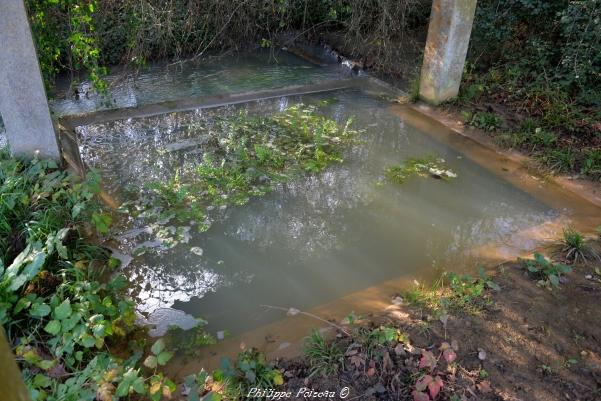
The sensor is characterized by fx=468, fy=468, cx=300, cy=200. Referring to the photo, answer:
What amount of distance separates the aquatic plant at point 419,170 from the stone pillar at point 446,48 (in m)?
1.69

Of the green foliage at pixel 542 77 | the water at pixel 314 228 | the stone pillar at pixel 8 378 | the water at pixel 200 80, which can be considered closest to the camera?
the stone pillar at pixel 8 378

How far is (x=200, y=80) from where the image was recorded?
28.1 feet

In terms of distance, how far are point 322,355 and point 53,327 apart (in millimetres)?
1599

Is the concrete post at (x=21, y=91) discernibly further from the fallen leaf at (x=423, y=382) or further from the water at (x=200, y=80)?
the fallen leaf at (x=423, y=382)

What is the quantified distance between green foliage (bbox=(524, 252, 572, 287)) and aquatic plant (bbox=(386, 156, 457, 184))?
175cm

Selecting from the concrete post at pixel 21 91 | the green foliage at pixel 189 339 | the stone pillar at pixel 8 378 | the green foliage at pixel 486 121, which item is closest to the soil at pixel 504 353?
the green foliage at pixel 189 339

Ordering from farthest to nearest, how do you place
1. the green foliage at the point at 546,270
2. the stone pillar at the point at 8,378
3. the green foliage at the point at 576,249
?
the green foliage at the point at 576,249
the green foliage at the point at 546,270
the stone pillar at the point at 8,378

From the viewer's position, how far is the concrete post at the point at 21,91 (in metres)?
3.93

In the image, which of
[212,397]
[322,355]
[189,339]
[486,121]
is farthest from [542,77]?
[212,397]

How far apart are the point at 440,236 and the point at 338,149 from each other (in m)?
1.94

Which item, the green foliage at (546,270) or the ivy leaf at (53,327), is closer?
the ivy leaf at (53,327)

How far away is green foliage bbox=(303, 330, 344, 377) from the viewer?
9.12 ft

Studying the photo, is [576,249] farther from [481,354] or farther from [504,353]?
[481,354]

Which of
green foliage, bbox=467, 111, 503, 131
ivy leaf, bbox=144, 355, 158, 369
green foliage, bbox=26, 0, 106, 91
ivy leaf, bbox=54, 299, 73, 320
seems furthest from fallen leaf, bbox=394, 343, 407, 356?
green foliage, bbox=26, 0, 106, 91
